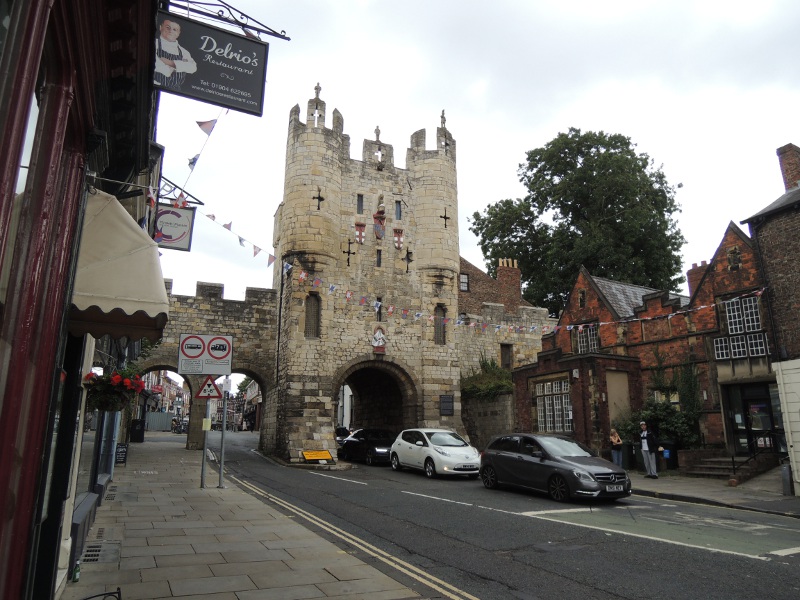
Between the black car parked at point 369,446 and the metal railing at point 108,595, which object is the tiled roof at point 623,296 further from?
the metal railing at point 108,595

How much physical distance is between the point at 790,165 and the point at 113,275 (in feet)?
75.1

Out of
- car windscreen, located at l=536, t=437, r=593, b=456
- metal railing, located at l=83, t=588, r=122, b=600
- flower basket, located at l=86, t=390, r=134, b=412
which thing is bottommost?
metal railing, located at l=83, t=588, r=122, b=600

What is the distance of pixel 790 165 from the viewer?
20094mm

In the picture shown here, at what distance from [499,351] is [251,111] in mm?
28104

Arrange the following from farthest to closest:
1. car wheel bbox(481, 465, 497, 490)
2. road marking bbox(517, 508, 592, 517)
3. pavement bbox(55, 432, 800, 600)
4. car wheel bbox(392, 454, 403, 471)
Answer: car wheel bbox(392, 454, 403, 471) → car wheel bbox(481, 465, 497, 490) → road marking bbox(517, 508, 592, 517) → pavement bbox(55, 432, 800, 600)

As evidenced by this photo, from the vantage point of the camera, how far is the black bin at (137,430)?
28625 mm

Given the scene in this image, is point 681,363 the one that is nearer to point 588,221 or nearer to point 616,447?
point 616,447

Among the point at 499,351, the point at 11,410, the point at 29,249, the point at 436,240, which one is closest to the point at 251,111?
the point at 29,249

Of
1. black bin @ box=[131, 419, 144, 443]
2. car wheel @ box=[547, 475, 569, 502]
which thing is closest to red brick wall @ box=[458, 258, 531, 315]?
black bin @ box=[131, 419, 144, 443]

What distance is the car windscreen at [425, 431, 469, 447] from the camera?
707 inches

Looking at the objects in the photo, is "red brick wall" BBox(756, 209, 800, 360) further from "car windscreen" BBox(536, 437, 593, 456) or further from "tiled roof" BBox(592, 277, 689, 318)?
"car windscreen" BBox(536, 437, 593, 456)

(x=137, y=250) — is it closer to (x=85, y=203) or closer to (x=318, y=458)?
(x=85, y=203)

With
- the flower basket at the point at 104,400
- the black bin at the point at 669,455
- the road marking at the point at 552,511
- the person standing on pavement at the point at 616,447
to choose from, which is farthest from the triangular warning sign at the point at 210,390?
the black bin at the point at 669,455

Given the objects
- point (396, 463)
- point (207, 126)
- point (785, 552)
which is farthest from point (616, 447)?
point (207, 126)
